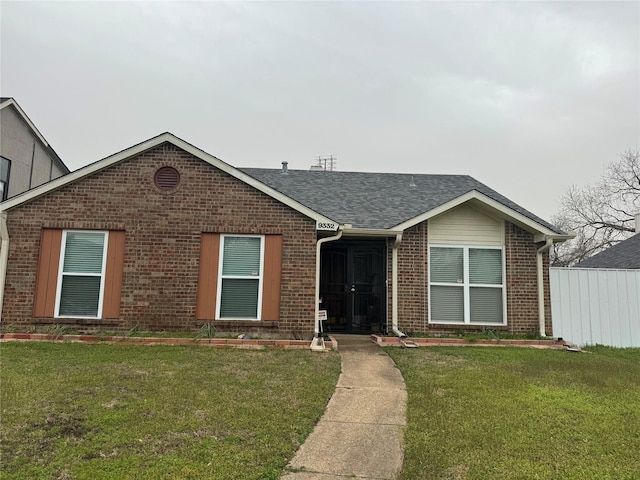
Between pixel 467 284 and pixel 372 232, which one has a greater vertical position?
pixel 372 232

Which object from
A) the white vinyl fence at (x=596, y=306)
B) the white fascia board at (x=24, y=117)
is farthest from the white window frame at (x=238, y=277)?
the white fascia board at (x=24, y=117)

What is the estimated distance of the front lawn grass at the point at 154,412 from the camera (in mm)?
3387

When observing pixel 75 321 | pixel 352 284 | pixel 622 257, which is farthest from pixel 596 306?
pixel 75 321

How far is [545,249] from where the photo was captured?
1027 centimetres

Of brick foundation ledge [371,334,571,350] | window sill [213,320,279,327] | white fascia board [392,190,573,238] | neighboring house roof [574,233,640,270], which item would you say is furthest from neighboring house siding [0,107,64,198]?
→ neighboring house roof [574,233,640,270]

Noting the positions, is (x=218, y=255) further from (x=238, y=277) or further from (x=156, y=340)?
(x=156, y=340)

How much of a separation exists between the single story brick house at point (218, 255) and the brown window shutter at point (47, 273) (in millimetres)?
22

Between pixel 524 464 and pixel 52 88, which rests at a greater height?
pixel 52 88

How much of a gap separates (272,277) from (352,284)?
2.43 metres

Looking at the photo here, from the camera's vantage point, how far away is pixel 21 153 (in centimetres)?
1472

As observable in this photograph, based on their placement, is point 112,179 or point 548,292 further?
point 548,292

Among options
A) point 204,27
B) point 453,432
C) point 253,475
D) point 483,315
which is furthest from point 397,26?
point 253,475

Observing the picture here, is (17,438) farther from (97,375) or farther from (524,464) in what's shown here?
(524,464)

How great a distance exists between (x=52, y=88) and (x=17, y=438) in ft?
45.6
